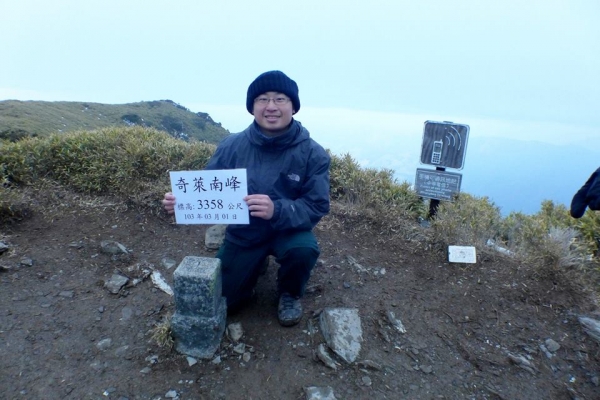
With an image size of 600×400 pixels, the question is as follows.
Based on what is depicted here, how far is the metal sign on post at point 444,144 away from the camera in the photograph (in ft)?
14.9

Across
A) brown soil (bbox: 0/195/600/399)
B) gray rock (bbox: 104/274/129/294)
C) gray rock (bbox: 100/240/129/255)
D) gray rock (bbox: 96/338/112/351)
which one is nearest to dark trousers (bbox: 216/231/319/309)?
brown soil (bbox: 0/195/600/399)

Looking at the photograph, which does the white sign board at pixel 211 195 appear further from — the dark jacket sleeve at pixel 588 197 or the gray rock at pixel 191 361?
the dark jacket sleeve at pixel 588 197

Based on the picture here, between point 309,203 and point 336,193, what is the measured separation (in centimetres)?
223

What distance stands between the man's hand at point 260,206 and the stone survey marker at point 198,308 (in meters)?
0.44

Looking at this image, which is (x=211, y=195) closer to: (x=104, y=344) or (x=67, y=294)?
(x=104, y=344)

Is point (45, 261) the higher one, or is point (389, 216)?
point (389, 216)

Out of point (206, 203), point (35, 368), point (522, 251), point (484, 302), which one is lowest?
point (35, 368)

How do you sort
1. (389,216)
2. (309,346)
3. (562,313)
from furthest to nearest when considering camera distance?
(389,216) → (562,313) → (309,346)

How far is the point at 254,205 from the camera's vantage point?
9.01 ft

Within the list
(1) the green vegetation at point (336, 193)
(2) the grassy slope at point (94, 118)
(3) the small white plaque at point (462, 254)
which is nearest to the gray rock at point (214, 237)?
(1) the green vegetation at point (336, 193)

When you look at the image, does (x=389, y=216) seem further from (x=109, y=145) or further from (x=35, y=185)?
(x=35, y=185)

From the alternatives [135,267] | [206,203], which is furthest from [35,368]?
[206,203]

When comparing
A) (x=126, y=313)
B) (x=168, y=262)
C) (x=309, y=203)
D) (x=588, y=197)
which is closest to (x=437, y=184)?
(x=588, y=197)

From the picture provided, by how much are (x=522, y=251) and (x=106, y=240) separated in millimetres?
4124
